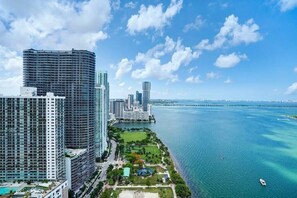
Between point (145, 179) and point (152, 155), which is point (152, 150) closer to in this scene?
point (152, 155)

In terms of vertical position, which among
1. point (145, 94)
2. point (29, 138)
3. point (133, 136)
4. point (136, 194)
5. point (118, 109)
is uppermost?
point (145, 94)

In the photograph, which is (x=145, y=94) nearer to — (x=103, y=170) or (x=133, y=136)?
(x=133, y=136)

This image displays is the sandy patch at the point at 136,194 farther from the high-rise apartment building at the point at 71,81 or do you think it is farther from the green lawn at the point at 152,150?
the green lawn at the point at 152,150

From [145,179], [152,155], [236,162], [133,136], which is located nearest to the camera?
[145,179]

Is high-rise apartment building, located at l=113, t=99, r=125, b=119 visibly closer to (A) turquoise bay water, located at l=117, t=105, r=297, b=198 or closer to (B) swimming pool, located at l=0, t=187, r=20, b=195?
(A) turquoise bay water, located at l=117, t=105, r=297, b=198

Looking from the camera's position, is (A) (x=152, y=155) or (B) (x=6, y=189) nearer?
(B) (x=6, y=189)

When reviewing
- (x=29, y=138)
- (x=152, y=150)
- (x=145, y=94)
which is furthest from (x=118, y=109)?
(x=29, y=138)

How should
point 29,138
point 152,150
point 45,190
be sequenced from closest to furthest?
1. point 45,190
2. point 29,138
3. point 152,150

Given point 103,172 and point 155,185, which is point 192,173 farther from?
point 103,172

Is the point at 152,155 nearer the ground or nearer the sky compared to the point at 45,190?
nearer the ground
